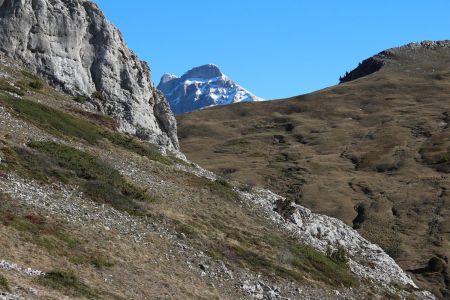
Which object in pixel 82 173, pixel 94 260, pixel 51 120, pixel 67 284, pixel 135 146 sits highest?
pixel 51 120

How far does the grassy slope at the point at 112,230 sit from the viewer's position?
28281mm

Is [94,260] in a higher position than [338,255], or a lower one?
higher

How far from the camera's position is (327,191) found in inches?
4397

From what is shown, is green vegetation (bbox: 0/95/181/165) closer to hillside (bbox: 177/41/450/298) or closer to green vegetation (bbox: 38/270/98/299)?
green vegetation (bbox: 38/270/98/299)

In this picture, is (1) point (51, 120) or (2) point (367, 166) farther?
(2) point (367, 166)

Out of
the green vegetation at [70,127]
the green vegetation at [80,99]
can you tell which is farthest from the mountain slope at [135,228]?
the green vegetation at [80,99]

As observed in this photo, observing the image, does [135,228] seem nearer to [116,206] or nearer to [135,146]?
[116,206]

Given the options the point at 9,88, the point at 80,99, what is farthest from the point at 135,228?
the point at 80,99

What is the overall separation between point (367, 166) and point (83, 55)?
274ft

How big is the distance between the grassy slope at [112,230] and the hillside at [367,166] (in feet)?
109

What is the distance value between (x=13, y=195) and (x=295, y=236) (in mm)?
24925

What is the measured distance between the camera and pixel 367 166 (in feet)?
445

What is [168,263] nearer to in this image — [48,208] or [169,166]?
[48,208]

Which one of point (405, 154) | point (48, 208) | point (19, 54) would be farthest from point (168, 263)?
point (405, 154)
